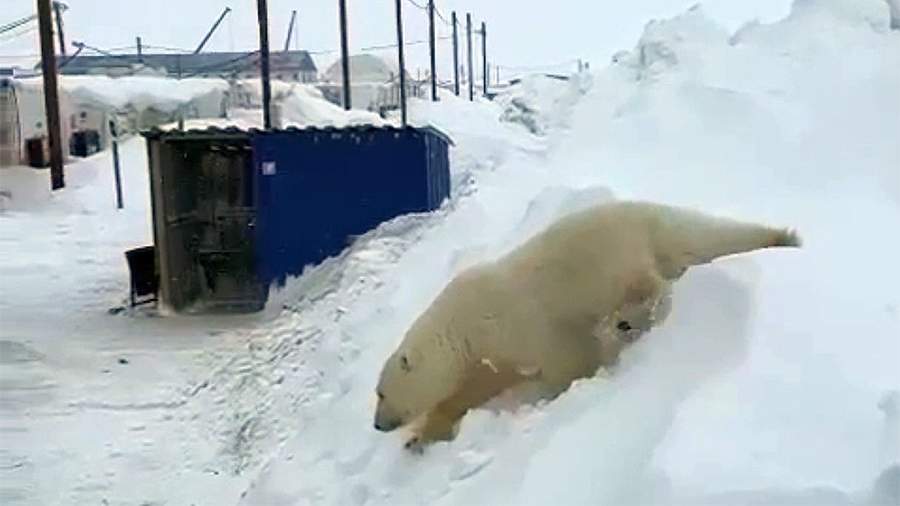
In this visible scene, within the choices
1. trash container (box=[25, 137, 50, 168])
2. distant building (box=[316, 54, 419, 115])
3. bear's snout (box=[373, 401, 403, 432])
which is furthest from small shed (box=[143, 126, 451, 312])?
distant building (box=[316, 54, 419, 115])

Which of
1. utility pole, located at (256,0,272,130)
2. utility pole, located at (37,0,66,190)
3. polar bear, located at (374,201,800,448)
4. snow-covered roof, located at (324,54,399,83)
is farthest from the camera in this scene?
snow-covered roof, located at (324,54,399,83)

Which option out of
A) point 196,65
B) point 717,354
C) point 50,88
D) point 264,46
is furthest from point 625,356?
point 196,65

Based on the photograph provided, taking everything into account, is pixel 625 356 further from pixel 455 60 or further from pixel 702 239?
pixel 455 60

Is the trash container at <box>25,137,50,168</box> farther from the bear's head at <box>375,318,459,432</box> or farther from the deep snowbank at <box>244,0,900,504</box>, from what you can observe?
the bear's head at <box>375,318,459,432</box>

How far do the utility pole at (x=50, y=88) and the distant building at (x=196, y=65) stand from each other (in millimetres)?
28623

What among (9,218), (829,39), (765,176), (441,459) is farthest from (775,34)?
(9,218)

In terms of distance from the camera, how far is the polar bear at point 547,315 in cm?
525

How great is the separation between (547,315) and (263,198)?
7.19 meters

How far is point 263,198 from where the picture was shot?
12039 millimetres

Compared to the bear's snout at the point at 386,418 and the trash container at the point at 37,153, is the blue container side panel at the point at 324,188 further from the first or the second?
the trash container at the point at 37,153

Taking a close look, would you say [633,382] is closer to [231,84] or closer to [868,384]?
[868,384]

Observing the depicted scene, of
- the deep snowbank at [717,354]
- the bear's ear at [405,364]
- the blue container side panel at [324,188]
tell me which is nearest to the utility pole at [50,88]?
the blue container side panel at [324,188]

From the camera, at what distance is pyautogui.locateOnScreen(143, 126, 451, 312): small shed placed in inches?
476

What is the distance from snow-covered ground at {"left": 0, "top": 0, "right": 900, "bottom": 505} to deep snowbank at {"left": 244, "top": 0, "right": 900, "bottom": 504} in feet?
0.05
